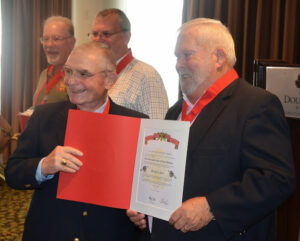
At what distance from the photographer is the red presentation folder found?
166 cm

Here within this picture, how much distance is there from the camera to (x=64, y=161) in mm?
1644

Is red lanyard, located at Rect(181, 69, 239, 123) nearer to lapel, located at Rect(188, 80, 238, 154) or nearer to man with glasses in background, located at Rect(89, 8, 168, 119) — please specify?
lapel, located at Rect(188, 80, 238, 154)

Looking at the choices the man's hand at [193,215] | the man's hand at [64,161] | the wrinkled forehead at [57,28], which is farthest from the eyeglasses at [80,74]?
the wrinkled forehead at [57,28]

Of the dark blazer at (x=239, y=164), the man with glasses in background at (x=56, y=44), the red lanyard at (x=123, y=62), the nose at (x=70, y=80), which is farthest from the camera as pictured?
the man with glasses in background at (x=56, y=44)

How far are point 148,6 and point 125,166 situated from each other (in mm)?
4669

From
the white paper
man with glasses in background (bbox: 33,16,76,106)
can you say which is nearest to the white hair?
the white paper

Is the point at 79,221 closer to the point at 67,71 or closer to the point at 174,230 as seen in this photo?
the point at 174,230

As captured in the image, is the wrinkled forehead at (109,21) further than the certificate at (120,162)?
Yes

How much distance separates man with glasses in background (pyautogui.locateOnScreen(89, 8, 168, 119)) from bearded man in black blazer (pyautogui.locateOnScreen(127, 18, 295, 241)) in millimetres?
961

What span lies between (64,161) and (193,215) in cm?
56

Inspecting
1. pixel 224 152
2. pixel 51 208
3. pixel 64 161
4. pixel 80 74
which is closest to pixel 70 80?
pixel 80 74

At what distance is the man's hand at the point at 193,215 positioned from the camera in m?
1.45

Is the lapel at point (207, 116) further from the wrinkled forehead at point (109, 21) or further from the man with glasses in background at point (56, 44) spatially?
the man with glasses in background at point (56, 44)

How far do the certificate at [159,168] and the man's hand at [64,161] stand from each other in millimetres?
242
